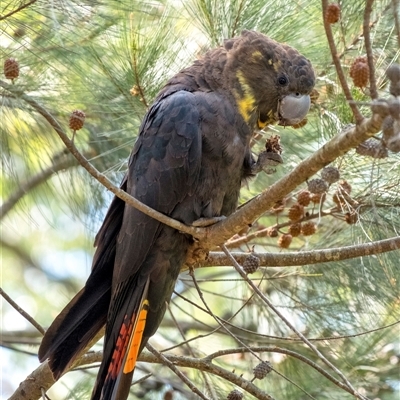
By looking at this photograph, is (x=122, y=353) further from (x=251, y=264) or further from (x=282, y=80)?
(x=282, y=80)

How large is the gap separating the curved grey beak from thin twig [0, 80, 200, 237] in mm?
499

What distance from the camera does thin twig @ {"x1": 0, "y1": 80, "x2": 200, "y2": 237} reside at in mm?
1828

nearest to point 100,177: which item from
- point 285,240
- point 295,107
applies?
point 295,107

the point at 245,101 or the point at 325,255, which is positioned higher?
the point at 245,101

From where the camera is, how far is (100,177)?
1869mm

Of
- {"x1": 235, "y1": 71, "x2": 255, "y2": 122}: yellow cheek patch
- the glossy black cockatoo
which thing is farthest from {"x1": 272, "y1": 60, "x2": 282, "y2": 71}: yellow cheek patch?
{"x1": 235, "y1": 71, "x2": 255, "y2": 122}: yellow cheek patch

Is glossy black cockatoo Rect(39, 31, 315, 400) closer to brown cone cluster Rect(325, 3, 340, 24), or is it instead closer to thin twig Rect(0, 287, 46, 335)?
thin twig Rect(0, 287, 46, 335)

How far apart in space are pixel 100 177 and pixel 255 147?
1.13 m

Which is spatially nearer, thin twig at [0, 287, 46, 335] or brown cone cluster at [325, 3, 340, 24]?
brown cone cluster at [325, 3, 340, 24]

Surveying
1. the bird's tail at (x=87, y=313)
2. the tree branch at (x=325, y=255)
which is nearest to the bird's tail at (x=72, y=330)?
the bird's tail at (x=87, y=313)

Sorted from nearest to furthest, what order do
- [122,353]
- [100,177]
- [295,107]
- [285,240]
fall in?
[100,177]
[122,353]
[295,107]
[285,240]

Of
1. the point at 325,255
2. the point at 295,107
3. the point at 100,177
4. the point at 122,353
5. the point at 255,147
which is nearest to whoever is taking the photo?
the point at 100,177

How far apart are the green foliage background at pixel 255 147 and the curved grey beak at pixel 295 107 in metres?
0.09

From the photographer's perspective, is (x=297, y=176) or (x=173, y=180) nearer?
(x=297, y=176)
